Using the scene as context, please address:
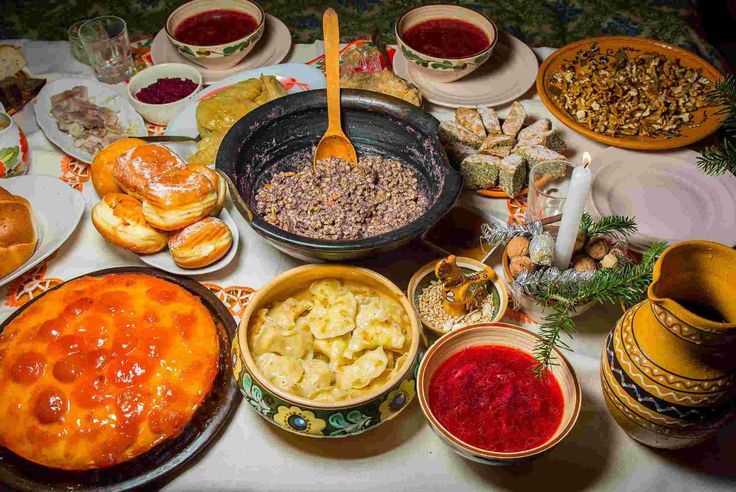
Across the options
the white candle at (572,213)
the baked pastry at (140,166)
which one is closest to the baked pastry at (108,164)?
the baked pastry at (140,166)

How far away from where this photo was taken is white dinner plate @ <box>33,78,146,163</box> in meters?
1.52

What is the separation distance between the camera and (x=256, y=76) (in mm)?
1684

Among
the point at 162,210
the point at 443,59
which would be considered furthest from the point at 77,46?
the point at 443,59

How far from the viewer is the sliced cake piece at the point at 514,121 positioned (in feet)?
4.86

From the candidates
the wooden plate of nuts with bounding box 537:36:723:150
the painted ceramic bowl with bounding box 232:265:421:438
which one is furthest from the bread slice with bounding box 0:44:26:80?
the wooden plate of nuts with bounding box 537:36:723:150

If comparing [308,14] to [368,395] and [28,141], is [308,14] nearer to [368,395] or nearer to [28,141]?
[28,141]

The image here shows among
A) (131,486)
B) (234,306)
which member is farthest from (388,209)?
(131,486)

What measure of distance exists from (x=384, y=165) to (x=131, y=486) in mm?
774

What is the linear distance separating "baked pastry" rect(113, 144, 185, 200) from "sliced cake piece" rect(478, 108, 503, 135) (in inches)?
27.1

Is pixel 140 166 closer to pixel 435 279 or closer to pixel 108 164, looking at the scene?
pixel 108 164

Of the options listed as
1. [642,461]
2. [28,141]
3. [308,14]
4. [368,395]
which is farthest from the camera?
[308,14]

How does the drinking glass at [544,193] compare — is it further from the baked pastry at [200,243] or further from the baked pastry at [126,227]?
the baked pastry at [126,227]

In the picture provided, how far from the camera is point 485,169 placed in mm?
1397

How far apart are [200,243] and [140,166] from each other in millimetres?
201
